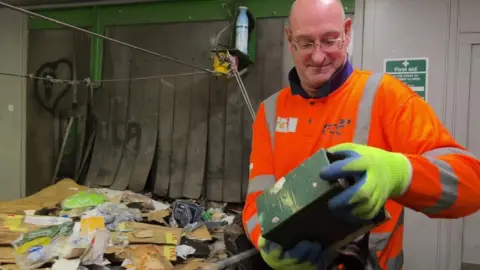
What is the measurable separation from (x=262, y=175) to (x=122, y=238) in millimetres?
1376

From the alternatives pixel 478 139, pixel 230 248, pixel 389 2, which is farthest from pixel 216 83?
pixel 478 139

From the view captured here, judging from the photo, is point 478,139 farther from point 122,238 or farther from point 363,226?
point 122,238

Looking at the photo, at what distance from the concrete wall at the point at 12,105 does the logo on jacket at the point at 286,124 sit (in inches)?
124

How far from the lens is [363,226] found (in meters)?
1.02

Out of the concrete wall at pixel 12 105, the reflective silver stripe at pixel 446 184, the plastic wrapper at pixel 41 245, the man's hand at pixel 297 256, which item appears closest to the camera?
the reflective silver stripe at pixel 446 184

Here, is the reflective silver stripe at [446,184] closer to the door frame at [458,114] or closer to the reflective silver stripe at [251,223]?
the reflective silver stripe at [251,223]

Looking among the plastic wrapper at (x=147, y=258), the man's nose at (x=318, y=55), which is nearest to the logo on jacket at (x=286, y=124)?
the man's nose at (x=318, y=55)

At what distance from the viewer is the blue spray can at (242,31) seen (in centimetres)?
297

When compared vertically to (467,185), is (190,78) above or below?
above

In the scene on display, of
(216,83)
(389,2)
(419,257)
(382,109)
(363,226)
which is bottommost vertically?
(419,257)

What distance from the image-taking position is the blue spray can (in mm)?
2969

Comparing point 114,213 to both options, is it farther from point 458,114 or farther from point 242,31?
point 458,114

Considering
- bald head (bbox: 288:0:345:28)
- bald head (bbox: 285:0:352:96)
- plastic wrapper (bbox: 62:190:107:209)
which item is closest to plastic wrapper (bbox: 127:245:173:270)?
plastic wrapper (bbox: 62:190:107:209)

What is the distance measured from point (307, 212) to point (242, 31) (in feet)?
7.34
